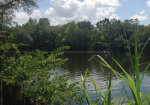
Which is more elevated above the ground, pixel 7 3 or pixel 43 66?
pixel 7 3

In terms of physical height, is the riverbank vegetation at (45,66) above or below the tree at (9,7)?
below

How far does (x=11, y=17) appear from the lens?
14281 mm

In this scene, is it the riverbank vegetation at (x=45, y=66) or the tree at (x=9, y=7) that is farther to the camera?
the tree at (x=9, y=7)

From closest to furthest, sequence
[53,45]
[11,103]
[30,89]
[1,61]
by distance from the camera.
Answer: [11,103], [30,89], [1,61], [53,45]

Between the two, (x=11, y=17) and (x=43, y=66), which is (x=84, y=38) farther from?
(x=43, y=66)

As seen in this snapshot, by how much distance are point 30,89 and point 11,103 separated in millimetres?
492

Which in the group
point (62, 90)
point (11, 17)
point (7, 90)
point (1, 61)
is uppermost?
point (11, 17)

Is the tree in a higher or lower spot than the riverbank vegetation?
higher

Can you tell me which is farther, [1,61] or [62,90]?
[1,61]

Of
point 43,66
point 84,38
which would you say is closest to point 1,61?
point 43,66

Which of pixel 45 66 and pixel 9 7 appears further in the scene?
pixel 9 7

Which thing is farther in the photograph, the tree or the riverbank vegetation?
the tree

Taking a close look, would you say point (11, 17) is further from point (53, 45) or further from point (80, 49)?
point (80, 49)

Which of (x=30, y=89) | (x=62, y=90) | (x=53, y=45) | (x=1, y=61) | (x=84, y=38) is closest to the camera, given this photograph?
(x=30, y=89)
